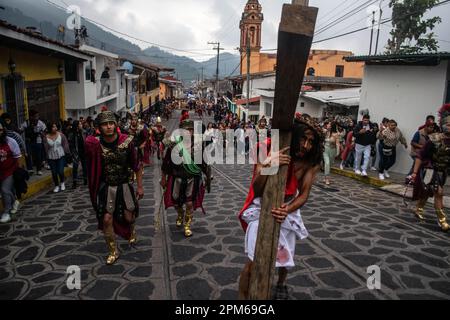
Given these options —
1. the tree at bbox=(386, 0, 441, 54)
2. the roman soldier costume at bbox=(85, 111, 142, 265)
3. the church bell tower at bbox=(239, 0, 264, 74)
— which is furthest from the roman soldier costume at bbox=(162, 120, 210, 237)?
the church bell tower at bbox=(239, 0, 264, 74)

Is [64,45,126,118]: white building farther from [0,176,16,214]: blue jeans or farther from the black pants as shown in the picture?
the black pants

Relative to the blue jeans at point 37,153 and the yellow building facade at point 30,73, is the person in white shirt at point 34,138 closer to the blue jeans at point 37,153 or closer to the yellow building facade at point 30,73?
the blue jeans at point 37,153

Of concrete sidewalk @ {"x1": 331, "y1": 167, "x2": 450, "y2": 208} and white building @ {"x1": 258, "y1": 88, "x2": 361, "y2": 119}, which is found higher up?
white building @ {"x1": 258, "y1": 88, "x2": 361, "y2": 119}

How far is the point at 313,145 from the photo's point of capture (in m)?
3.71

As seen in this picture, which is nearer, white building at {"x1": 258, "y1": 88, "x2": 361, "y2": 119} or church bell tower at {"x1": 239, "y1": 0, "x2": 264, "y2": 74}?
white building at {"x1": 258, "y1": 88, "x2": 361, "y2": 119}

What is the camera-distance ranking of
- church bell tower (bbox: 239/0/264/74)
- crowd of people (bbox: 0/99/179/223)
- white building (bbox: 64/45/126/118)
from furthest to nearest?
church bell tower (bbox: 239/0/264/74)
white building (bbox: 64/45/126/118)
crowd of people (bbox: 0/99/179/223)

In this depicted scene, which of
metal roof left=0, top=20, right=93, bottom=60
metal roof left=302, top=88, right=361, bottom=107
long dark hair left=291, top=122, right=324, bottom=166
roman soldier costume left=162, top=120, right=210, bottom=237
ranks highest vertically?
metal roof left=0, top=20, right=93, bottom=60

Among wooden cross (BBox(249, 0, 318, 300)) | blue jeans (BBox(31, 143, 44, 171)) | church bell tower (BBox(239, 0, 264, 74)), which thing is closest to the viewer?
wooden cross (BBox(249, 0, 318, 300))

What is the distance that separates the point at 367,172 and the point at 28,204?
10.1m

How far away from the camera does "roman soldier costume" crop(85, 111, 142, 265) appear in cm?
513

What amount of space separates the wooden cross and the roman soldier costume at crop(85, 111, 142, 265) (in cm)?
289

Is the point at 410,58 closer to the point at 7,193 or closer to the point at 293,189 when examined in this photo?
the point at 293,189
